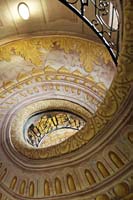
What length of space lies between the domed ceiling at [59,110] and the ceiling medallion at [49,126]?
0.03 m

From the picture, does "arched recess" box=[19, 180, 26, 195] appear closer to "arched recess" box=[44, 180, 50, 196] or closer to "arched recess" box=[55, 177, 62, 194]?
"arched recess" box=[44, 180, 50, 196]

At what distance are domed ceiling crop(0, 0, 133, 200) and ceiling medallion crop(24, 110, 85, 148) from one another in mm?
26

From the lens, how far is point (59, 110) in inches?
271

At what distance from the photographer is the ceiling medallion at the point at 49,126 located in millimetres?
6750

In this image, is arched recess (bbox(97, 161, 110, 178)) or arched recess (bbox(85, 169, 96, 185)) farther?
arched recess (bbox(85, 169, 96, 185))

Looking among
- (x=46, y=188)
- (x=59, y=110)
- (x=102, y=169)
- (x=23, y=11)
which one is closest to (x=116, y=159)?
(x=102, y=169)

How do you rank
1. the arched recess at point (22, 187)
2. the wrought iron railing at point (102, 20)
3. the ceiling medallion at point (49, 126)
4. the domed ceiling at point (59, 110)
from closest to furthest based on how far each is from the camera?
the domed ceiling at point (59, 110)
the wrought iron railing at point (102, 20)
the arched recess at point (22, 187)
the ceiling medallion at point (49, 126)

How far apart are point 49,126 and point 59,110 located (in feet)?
2.97

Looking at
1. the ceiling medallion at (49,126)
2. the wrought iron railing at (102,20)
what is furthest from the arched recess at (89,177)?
the ceiling medallion at (49,126)

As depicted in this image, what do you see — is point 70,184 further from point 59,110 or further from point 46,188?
point 59,110

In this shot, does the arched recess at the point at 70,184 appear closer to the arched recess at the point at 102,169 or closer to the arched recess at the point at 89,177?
the arched recess at the point at 89,177

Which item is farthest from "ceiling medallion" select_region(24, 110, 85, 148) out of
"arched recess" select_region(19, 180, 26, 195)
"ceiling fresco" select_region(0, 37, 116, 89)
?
"arched recess" select_region(19, 180, 26, 195)

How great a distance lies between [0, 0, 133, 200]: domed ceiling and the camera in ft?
7.89

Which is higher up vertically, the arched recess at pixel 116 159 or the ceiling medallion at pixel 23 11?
the ceiling medallion at pixel 23 11
